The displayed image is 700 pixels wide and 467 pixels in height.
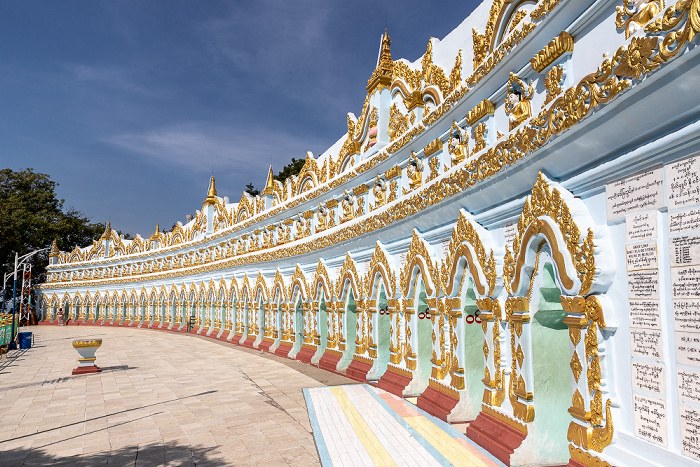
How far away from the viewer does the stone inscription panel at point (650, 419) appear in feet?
13.6

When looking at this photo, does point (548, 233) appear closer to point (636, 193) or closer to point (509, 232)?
point (636, 193)

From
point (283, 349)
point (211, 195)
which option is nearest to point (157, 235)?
point (211, 195)

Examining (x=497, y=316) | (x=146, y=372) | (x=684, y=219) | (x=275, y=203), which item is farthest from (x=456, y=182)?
(x=275, y=203)

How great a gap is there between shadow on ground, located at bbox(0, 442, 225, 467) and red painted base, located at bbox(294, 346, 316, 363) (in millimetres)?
8493

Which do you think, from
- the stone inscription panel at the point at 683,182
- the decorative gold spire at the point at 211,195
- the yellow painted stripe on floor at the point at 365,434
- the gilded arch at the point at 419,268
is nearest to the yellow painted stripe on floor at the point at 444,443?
the yellow painted stripe on floor at the point at 365,434

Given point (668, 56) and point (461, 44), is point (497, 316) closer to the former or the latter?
point (668, 56)

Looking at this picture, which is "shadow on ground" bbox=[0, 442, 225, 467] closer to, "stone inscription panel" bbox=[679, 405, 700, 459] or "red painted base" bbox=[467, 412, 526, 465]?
"red painted base" bbox=[467, 412, 526, 465]

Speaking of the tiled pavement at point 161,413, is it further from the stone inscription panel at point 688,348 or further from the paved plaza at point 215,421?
the stone inscription panel at point 688,348

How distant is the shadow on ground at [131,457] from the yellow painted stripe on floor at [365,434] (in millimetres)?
1862

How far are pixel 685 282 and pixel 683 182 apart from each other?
75 centimetres

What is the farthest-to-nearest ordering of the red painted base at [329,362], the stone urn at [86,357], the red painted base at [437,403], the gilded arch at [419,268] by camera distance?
the stone urn at [86,357] < the red painted base at [329,362] < the gilded arch at [419,268] < the red painted base at [437,403]

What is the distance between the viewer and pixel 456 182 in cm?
773

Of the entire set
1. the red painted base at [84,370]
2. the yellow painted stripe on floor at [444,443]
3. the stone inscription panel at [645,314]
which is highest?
the stone inscription panel at [645,314]

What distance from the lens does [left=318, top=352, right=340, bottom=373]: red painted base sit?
44.9 ft
